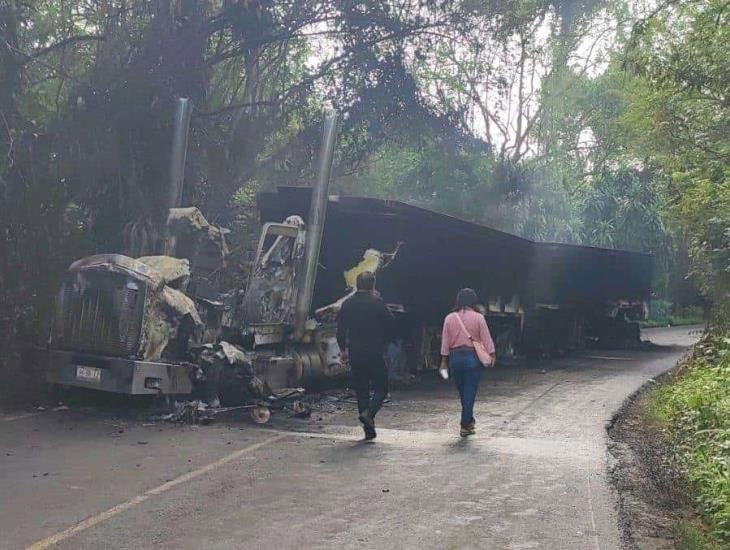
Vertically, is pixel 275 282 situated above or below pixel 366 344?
above

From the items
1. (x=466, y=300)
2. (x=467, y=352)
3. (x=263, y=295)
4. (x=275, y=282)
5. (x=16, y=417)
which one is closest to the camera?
(x=467, y=352)

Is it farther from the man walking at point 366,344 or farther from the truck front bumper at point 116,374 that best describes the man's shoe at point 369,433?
the truck front bumper at point 116,374

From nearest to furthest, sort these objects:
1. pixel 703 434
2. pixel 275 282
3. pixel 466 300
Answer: pixel 703 434 < pixel 466 300 < pixel 275 282

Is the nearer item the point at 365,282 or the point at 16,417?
the point at 365,282

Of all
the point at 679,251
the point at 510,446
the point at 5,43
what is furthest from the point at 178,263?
the point at 679,251

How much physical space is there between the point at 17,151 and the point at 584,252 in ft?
54.5

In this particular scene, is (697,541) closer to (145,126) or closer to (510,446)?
(510,446)

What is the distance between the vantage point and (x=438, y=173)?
1314 inches

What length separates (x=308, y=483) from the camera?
7371 millimetres

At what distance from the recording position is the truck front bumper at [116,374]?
407 inches

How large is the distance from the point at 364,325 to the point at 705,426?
3.74m

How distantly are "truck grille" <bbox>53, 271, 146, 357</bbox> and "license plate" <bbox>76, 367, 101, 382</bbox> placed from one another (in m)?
0.24

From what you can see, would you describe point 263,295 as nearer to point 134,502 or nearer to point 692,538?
point 134,502

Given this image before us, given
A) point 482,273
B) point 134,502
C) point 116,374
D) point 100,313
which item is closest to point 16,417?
point 116,374
